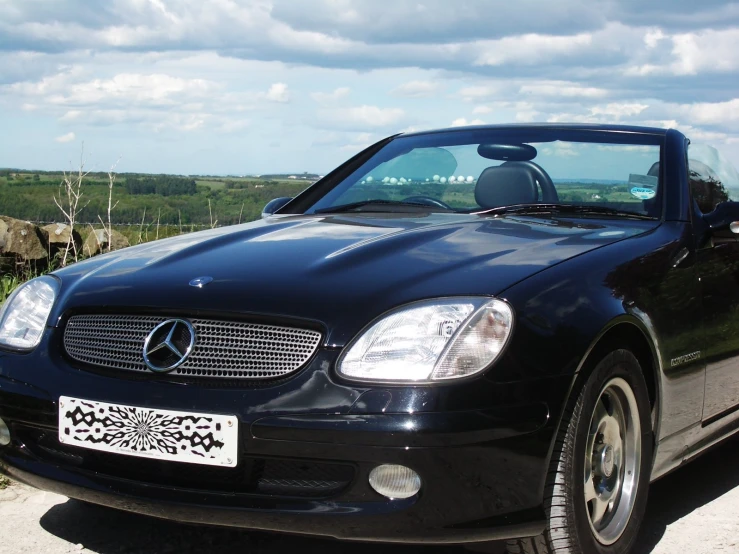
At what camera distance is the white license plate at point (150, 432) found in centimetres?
261

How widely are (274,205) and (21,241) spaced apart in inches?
186

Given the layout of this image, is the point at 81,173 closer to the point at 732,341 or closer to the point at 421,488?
the point at 732,341

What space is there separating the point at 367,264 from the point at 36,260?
6.48 meters

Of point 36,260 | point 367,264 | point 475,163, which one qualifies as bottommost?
point 36,260

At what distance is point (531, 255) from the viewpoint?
3.01 m

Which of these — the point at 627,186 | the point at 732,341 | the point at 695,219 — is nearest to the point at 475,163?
the point at 627,186

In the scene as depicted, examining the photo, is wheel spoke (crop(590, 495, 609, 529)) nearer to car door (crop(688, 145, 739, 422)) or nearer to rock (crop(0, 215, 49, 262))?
car door (crop(688, 145, 739, 422))

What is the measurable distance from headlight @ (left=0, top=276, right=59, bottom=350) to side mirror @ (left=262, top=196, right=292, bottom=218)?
1.48 metres

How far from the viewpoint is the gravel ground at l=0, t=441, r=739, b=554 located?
10.5 ft

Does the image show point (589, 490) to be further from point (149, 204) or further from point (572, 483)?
point (149, 204)

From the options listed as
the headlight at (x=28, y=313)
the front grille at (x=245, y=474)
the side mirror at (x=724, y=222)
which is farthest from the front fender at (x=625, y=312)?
the headlight at (x=28, y=313)

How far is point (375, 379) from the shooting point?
2564mm

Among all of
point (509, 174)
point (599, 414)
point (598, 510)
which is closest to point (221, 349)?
point (599, 414)

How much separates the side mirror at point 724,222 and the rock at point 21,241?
6400mm
